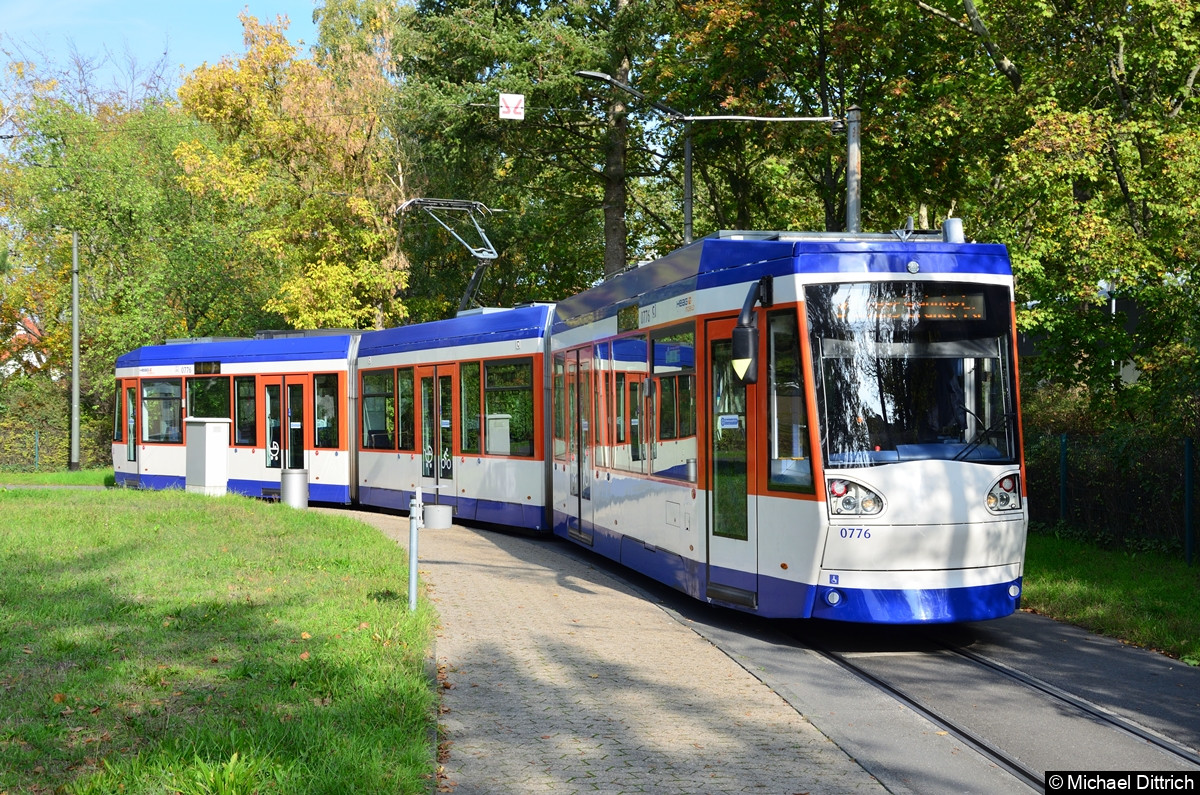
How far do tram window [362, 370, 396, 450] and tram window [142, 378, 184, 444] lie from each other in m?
5.44

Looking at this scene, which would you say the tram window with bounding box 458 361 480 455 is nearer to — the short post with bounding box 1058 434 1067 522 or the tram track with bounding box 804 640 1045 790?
the short post with bounding box 1058 434 1067 522

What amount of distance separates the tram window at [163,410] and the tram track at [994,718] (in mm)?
18779

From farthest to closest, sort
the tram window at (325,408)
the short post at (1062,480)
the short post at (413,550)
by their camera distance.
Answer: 1. the tram window at (325,408)
2. the short post at (1062,480)
3. the short post at (413,550)

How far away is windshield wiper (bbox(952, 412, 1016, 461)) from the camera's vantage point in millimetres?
9609

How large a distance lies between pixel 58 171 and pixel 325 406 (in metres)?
23.6

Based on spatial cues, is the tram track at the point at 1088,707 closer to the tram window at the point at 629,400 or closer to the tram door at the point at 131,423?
the tram window at the point at 629,400

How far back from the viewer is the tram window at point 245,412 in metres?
24.5

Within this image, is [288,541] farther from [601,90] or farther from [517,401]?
[601,90]

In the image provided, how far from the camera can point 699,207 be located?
133 feet

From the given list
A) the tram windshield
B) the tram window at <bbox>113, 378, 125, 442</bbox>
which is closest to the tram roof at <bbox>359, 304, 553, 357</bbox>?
the tram window at <bbox>113, 378, 125, 442</bbox>

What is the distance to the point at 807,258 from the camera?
964 cm

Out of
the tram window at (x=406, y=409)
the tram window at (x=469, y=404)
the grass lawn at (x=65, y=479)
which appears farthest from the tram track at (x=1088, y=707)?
the grass lawn at (x=65, y=479)

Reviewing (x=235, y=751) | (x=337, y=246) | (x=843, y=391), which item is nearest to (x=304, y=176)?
(x=337, y=246)

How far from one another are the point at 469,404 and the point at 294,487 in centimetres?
467
